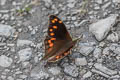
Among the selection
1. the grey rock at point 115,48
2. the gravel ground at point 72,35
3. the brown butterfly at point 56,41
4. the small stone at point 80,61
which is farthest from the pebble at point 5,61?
the grey rock at point 115,48

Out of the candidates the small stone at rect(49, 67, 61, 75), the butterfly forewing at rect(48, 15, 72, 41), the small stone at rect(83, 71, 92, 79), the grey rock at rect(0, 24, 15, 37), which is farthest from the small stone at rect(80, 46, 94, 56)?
the grey rock at rect(0, 24, 15, 37)

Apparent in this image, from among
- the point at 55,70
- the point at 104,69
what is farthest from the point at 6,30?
the point at 104,69

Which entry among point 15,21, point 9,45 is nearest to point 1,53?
point 9,45

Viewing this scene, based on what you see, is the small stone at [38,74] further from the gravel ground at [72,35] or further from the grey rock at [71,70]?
the grey rock at [71,70]

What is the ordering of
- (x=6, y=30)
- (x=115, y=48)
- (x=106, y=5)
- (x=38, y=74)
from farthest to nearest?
(x=106, y=5) → (x=6, y=30) → (x=115, y=48) → (x=38, y=74)

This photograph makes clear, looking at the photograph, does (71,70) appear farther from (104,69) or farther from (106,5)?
(106,5)

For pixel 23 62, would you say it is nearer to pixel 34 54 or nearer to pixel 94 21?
pixel 34 54

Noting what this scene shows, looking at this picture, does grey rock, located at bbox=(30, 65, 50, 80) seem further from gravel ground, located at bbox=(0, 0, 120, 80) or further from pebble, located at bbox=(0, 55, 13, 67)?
pebble, located at bbox=(0, 55, 13, 67)
